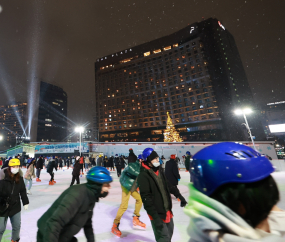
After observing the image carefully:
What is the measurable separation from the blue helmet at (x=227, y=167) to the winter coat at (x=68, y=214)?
1429 mm

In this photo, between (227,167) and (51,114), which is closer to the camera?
(227,167)

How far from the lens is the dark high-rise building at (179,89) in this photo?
242 feet

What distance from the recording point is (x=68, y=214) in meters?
1.73

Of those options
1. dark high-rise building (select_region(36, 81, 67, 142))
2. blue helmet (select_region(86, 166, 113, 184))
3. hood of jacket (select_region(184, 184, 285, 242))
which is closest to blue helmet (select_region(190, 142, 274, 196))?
hood of jacket (select_region(184, 184, 285, 242))

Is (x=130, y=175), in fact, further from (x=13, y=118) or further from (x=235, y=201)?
(x=13, y=118)

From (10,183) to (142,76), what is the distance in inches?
3635

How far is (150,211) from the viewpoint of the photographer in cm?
253

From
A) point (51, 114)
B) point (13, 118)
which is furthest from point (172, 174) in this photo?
point (13, 118)

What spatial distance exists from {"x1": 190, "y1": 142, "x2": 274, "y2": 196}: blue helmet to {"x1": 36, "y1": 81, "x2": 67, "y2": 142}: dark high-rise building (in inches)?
4446

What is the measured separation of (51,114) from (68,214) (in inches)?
4820

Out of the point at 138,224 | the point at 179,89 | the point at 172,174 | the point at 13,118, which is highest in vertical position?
the point at 13,118

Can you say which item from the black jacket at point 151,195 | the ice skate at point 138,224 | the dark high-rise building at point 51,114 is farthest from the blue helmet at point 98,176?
the dark high-rise building at point 51,114

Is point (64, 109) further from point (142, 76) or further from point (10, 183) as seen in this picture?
point (10, 183)

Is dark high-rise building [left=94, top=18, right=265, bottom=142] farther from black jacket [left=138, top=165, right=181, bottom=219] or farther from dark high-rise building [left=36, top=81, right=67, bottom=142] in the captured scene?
black jacket [left=138, top=165, right=181, bottom=219]
